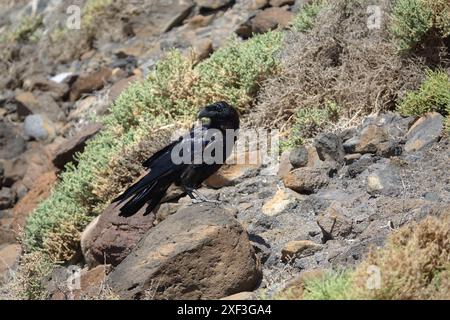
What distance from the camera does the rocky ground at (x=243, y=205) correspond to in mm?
6781

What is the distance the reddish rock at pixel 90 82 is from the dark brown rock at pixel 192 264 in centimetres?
801

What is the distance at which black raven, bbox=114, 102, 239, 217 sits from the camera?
786 centimetres

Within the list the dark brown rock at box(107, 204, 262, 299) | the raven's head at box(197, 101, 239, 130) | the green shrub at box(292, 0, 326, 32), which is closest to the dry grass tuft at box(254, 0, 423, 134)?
the green shrub at box(292, 0, 326, 32)

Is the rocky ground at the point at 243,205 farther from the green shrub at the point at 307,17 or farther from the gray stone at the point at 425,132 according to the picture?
the green shrub at the point at 307,17

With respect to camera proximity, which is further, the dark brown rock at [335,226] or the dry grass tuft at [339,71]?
the dry grass tuft at [339,71]

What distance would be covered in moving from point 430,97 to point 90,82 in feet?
24.1

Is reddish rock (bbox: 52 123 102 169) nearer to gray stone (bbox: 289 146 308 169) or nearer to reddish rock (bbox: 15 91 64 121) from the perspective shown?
reddish rock (bbox: 15 91 64 121)

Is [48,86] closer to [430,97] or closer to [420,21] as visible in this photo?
[420,21]

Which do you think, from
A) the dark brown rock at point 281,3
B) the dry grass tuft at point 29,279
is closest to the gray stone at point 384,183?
the dry grass tuft at point 29,279

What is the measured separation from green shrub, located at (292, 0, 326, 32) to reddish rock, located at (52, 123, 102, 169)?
325 centimetres

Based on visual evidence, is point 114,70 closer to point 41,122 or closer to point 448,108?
point 41,122

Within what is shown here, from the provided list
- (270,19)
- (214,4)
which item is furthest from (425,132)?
(214,4)

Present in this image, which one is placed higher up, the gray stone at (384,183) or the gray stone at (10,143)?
the gray stone at (384,183)

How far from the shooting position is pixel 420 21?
9.54 meters
